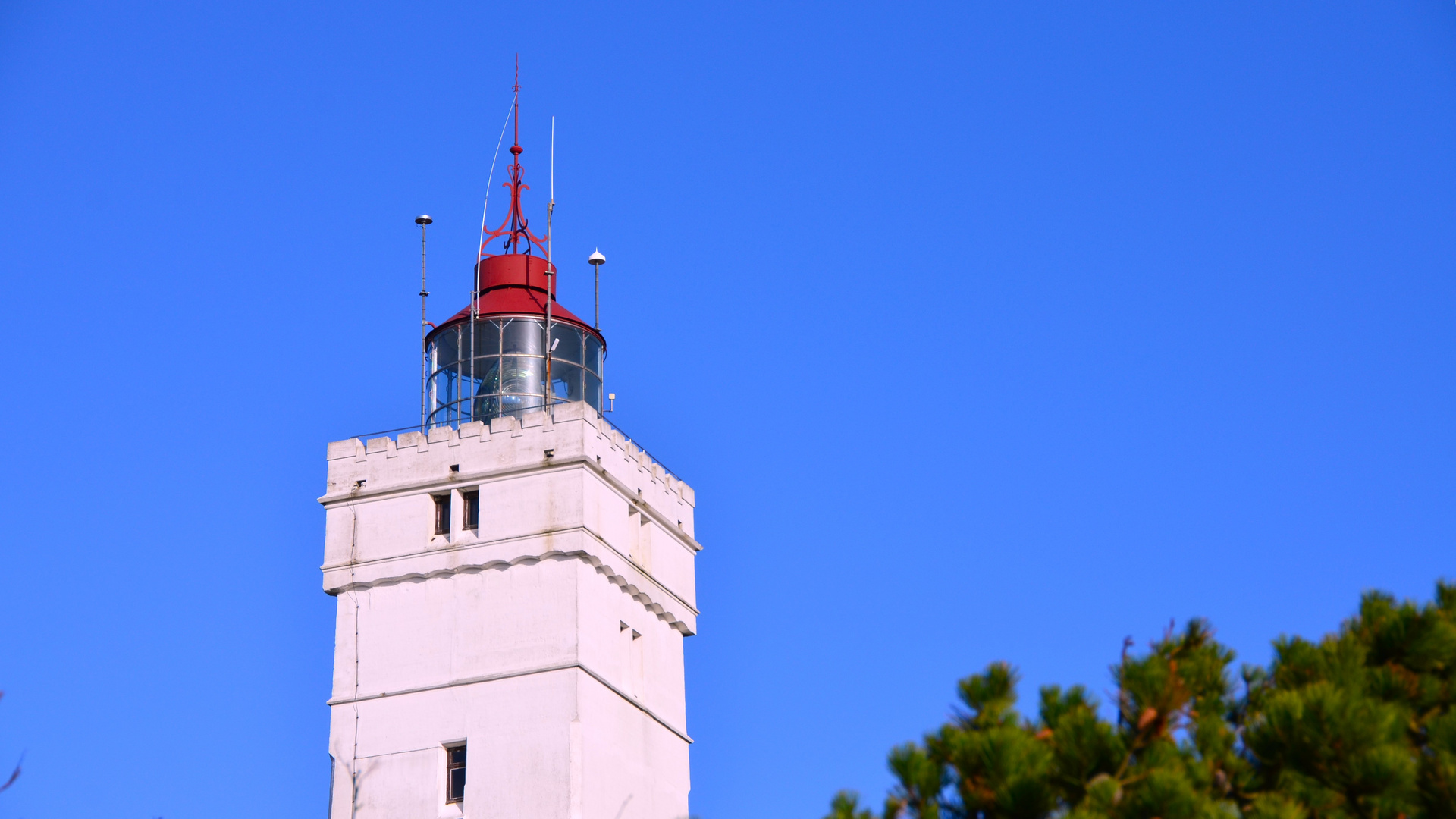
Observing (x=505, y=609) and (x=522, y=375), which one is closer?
(x=505, y=609)

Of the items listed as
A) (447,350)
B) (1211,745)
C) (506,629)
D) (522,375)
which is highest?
(447,350)

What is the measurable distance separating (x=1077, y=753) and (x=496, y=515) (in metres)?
20.1

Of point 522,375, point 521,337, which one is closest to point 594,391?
point 522,375

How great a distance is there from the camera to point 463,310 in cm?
3869

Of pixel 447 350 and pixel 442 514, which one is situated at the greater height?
pixel 447 350

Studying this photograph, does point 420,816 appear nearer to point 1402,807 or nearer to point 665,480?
point 665,480

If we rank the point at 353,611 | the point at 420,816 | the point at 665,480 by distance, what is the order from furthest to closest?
the point at 665,480
the point at 353,611
the point at 420,816

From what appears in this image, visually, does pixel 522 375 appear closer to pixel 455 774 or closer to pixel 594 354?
pixel 594 354

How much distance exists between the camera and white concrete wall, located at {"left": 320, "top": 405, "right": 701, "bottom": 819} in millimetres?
33094

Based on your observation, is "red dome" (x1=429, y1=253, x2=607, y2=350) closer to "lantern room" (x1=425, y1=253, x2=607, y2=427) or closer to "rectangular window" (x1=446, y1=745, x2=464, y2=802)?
"lantern room" (x1=425, y1=253, x2=607, y2=427)

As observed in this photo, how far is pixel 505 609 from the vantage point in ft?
112

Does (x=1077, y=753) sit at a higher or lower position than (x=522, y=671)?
lower

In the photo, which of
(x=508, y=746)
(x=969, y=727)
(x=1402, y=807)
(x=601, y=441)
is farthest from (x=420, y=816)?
(x=1402, y=807)

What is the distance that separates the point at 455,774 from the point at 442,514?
486cm
